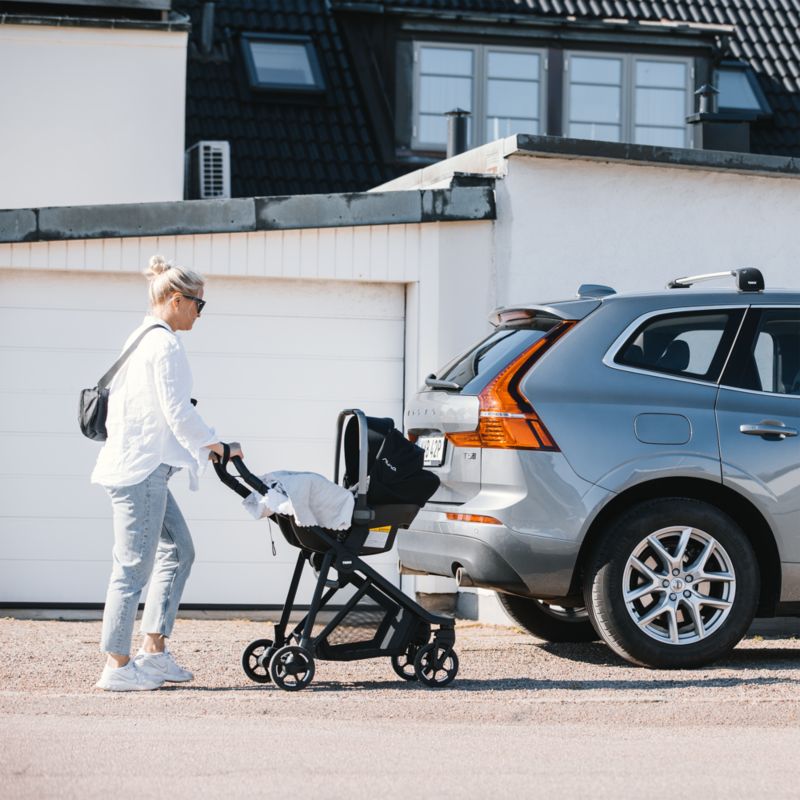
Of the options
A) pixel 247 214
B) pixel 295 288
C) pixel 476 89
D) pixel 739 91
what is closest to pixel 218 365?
pixel 295 288

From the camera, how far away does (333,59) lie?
59.4 ft

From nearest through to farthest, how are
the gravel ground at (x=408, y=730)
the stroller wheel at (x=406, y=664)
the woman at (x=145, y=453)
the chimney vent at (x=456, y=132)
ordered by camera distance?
the gravel ground at (x=408, y=730) < the woman at (x=145, y=453) < the stroller wheel at (x=406, y=664) < the chimney vent at (x=456, y=132)

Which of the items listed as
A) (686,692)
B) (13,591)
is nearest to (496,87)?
(13,591)

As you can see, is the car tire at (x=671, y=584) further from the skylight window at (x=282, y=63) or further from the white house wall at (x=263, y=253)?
the skylight window at (x=282, y=63)

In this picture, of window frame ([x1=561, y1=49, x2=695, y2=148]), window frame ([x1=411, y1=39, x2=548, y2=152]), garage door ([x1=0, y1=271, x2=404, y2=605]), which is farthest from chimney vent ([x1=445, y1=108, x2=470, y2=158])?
garage door ([x1=0, y1=271, x2=404, y2=605])

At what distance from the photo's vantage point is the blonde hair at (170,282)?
294 inches

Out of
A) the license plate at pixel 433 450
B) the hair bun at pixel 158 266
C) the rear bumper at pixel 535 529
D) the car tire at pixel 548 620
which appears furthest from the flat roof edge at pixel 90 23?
the rear bumper at pixel 535 529

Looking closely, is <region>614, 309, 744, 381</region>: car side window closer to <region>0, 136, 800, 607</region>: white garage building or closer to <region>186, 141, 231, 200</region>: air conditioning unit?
<region>0, 136, 800, 607</region>: white garage building

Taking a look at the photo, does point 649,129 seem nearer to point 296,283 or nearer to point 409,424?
point 296,283

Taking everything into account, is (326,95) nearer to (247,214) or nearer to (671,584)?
(247,214)

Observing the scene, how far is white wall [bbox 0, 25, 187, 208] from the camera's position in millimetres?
14359

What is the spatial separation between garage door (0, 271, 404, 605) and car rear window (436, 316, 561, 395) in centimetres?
259

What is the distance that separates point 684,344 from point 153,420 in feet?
9.02

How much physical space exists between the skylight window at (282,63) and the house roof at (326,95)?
0.43 ft
